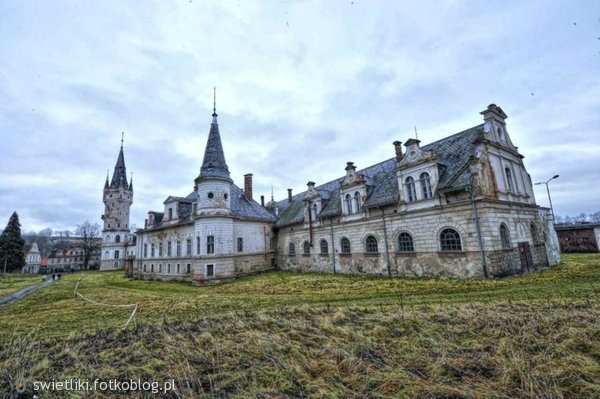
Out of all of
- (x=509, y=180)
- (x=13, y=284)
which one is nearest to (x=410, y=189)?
(x=509, y=180)

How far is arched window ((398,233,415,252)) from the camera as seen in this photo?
18.3 metres

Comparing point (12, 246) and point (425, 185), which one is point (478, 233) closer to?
point (425, 185)

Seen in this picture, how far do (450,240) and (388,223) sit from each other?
442 centimetres

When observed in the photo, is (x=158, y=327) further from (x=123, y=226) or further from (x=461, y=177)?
(x=123, y=226)

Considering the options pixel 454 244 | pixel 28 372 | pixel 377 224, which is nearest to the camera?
pixel 28 372

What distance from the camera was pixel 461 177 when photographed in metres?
16.3

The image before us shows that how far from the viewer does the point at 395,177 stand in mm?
21500

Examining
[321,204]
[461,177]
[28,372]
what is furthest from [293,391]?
[321,204]

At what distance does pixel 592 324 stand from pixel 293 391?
6.63 metres

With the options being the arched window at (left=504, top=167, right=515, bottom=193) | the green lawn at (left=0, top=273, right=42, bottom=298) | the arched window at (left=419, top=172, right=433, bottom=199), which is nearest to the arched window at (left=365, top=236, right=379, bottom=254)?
the arched window at (left=419, top=172, right=433, bottom=199)

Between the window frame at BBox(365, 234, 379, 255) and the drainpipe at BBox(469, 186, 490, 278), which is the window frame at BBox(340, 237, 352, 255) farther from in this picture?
the drainpipe at BBox(469, 186, 490, 278)

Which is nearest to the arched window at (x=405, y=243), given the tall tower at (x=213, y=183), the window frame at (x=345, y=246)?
the window frame at (x=345, y=246)

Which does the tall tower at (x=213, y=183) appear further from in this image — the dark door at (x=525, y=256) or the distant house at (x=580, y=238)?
the distant house at (x=580, y=238)

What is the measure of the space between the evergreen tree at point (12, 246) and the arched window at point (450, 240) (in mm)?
76511
